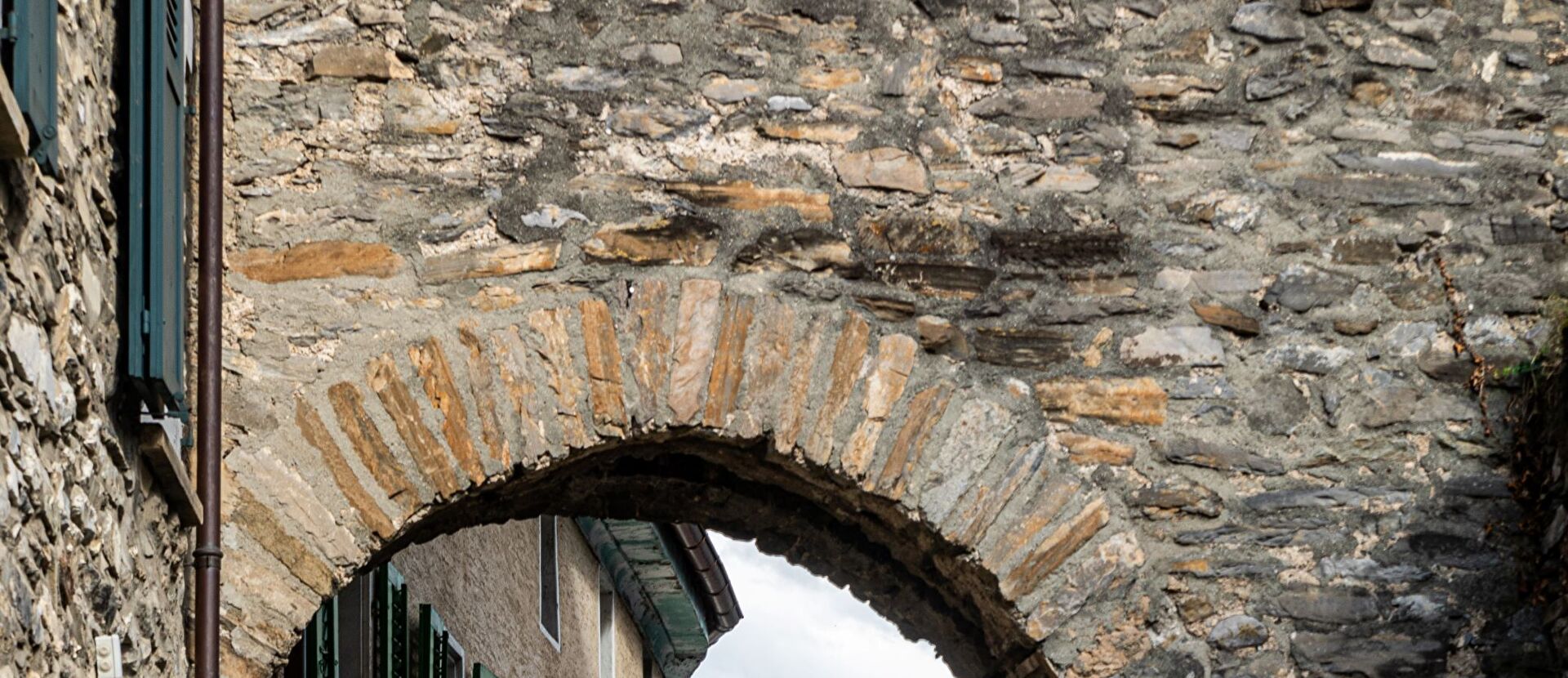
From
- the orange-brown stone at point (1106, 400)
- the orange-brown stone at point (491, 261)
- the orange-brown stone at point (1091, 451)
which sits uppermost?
the orange-brown stone at point (491, 261)

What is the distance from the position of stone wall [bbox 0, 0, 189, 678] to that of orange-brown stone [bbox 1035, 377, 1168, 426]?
194cm

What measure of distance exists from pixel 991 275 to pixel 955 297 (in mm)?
101

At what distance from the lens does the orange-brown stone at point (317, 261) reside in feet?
13.9

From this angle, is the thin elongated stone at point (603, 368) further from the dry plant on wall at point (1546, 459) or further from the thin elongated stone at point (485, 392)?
the dry plant on wall at point (1546, 459)

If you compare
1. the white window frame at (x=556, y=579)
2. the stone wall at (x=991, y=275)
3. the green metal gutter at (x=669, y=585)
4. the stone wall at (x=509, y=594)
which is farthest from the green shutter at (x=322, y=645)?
the green metal gutter at (x=669, y=585)

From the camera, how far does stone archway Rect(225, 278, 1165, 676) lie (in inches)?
160

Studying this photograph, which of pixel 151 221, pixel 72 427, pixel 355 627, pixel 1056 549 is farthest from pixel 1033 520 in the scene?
pixel 355 627

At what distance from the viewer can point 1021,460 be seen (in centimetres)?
434

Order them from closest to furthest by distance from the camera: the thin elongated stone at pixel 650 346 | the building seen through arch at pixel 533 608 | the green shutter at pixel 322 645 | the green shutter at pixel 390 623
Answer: the thin elongated stone at pixel 650 346
the green shutter at pixel 322 645
the green shutter at pixel 390 623
the building seen through arch at pixel 533 608

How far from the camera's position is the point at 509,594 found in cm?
1035

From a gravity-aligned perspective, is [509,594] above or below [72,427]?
above

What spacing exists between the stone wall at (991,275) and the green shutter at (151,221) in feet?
1.96

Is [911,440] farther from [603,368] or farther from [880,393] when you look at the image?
[603,368]

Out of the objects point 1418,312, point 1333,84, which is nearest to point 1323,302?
point 1418,312
